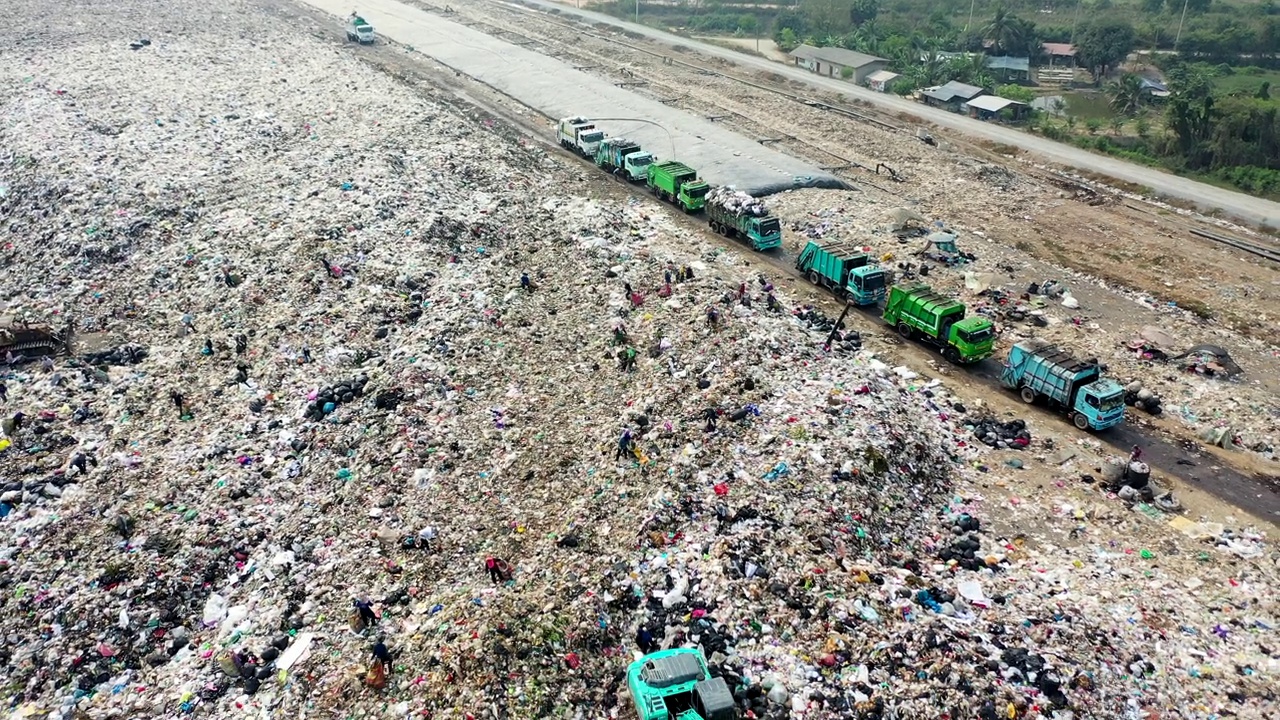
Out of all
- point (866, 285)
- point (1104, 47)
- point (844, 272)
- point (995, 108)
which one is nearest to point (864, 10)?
point (1104, 47)

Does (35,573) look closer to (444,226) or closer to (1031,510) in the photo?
(444,226)

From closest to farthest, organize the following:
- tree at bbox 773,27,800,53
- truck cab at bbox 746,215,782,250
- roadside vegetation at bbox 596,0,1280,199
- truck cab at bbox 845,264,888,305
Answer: truck cab at bbox 845,264,888,305, truck cab at bbox 746,215,782,250, roadside vegetation at bbox 596,0,1280,199, tree at bbox 773,27,800,53

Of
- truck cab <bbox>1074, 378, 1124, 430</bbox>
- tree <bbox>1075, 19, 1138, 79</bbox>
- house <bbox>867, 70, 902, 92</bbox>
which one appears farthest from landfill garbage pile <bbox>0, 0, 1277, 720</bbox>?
tree <bbox>1075, 19, 1138, 79</bbox>

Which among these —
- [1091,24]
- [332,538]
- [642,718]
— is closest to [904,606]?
[642,718]

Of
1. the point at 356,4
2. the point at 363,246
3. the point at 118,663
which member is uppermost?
the point at 356,4

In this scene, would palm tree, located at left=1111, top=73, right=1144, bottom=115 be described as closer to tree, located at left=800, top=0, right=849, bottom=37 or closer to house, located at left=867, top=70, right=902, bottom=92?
house, located at left=867, top=70, right=902, bottom=92

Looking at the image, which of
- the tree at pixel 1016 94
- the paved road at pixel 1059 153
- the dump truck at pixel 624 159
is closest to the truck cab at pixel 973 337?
the dump truck at pixel 624 159
